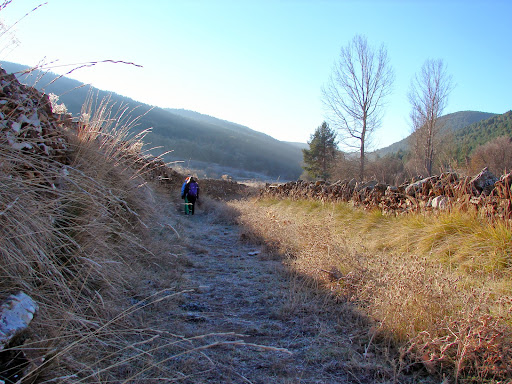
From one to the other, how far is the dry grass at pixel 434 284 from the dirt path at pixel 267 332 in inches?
8.2

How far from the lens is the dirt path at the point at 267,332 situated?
1.73 m

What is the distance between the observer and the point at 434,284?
236 cm

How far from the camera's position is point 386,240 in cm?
417

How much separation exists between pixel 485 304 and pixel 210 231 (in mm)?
5678

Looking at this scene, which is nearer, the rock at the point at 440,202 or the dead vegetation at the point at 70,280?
the dead vegetation at the point at 70,280

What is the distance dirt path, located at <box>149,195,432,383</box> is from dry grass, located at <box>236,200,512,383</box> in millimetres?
208

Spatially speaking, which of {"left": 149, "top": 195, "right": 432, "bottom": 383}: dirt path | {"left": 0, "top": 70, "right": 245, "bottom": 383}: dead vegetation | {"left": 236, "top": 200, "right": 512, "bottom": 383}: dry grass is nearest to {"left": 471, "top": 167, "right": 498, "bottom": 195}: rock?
{"left": 236, "top": 200, "right": 512, "bottom": 383}: dry grass

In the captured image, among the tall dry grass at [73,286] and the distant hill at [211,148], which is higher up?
the distant hill at [211,148]

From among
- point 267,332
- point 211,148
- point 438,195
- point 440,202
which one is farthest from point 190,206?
point 211,148

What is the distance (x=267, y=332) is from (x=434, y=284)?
50.9 inches

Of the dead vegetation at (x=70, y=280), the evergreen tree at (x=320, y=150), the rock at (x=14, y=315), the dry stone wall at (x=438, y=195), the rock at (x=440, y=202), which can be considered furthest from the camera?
the evergreen tree at (x=320, y=150)

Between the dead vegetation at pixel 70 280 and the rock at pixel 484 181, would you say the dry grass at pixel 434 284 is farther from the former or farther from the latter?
the dead vegetation at pixel 70 280

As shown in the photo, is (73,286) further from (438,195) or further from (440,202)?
(438,195)

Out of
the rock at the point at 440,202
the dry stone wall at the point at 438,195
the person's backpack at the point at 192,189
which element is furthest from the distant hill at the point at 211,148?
the rock at the point at 440,202
